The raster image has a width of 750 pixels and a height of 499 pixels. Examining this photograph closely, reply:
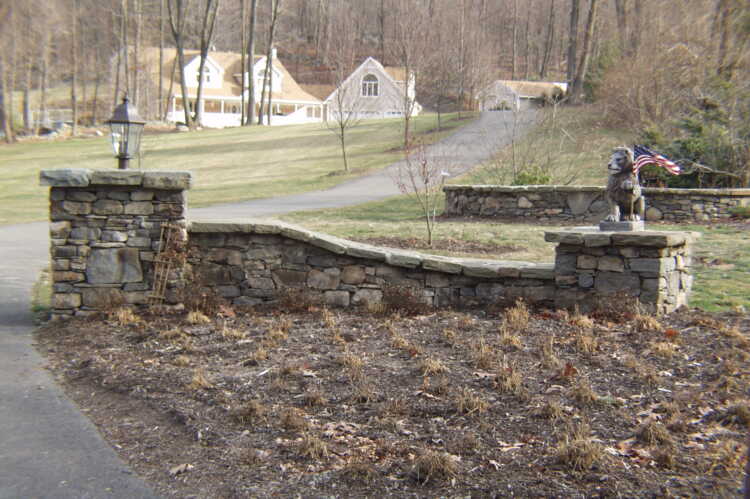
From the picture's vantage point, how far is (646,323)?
19.2ft

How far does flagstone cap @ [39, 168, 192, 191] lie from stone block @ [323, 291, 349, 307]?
6.06ft

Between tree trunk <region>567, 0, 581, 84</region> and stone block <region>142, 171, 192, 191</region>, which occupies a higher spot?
tree trunk <region>567, 0, 581, 84</region>

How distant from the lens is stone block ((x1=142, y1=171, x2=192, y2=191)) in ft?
22.2

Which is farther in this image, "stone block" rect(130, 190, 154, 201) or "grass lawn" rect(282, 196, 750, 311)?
"grass lawn" rect(282, 196, 750, 311)

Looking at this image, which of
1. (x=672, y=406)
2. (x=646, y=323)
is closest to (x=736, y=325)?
(x=646, y=323)

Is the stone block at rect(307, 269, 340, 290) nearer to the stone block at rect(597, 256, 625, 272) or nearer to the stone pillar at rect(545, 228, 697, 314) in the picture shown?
the stone pillar at rect(545, 228, 697, 314)

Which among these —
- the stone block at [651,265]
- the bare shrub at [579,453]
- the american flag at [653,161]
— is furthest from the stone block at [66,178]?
the american flag at [653,161]

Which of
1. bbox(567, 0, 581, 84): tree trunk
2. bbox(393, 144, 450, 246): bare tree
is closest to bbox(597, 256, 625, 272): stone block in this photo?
bbox(393, 144, 450, 246): bare tree

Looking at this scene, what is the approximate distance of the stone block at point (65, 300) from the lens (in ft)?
22.4

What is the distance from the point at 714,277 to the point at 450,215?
6.94 metres

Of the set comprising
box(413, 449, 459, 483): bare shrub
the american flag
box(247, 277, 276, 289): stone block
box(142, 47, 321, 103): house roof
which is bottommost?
box(413, 449, 459, 483): bare shrub

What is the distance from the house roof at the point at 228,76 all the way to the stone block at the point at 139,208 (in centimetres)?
4873

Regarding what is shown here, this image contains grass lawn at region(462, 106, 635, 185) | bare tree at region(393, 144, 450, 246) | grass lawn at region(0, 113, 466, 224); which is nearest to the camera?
bare tree at region(393, 144, 450, 246)

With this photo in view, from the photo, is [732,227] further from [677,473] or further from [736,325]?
[677,473]
